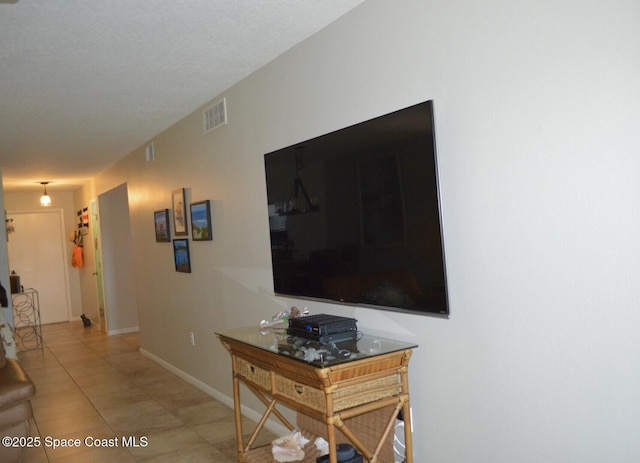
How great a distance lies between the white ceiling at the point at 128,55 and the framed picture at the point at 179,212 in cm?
67

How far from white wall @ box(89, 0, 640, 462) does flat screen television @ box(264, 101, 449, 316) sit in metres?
0.10

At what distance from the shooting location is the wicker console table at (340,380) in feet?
7.26

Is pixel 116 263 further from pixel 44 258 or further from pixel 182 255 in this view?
pixel 182 255

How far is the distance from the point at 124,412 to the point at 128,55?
9.24ft

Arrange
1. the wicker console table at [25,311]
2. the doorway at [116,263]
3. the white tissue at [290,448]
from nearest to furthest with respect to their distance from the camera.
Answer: the white tissue at [290,448], the doorway at [116,263], the wicker console table at [25,311]

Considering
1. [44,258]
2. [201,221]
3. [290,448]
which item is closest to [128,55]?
[201,221]

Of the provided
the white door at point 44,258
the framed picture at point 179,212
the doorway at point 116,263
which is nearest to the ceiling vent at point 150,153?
the framed picture at point 179,212

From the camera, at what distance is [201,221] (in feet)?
15.2

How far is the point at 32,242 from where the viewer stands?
33.1 ft

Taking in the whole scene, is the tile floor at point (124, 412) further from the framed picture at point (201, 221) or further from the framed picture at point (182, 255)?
the framed picture at point (201, 221)

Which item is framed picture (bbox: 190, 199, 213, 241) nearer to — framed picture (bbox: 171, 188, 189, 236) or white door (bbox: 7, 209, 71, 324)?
framed picture (bbox: 171, 188, 189, 236)

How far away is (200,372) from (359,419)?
257 centimetres

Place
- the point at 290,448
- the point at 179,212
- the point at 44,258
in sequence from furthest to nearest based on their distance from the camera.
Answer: the point at 44,258 < the point at 179,212 < the point at 290,448

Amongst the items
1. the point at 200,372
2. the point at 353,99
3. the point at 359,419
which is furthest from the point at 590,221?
the point at 200,372
